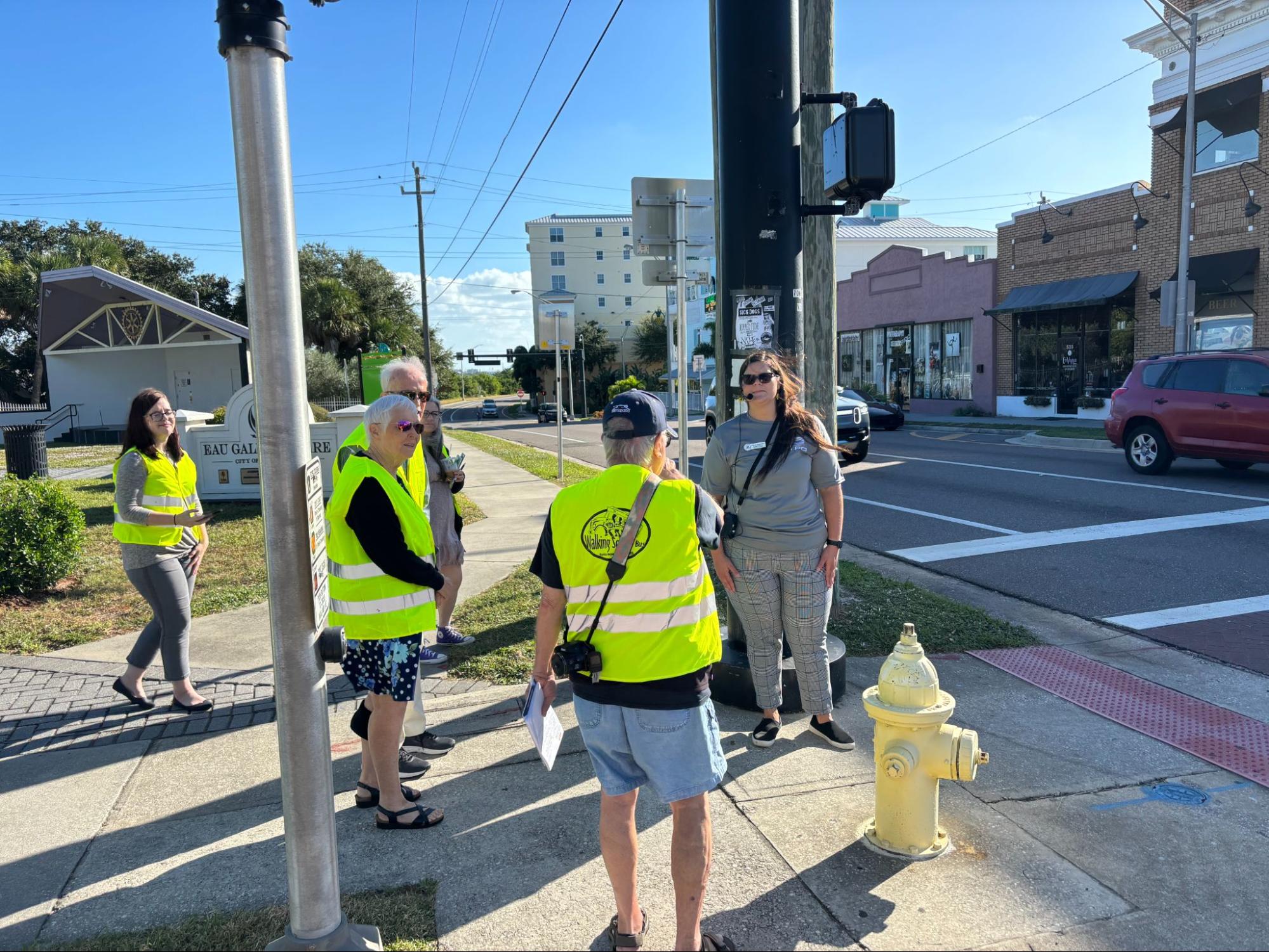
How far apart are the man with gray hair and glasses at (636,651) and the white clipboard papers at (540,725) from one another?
0.12m

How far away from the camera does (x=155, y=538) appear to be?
4.70 m

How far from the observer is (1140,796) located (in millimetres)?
3588

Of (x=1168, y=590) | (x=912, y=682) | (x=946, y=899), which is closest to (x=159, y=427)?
(x=912, y=682)

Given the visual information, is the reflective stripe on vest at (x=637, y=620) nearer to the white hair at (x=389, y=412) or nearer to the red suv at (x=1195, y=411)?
the white hair at (x=389, y=412)

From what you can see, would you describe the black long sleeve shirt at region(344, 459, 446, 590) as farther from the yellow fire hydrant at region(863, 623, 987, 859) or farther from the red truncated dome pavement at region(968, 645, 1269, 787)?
the red truncated dome pavement at region(968, 645, 1269, 787)

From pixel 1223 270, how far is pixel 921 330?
1310cm

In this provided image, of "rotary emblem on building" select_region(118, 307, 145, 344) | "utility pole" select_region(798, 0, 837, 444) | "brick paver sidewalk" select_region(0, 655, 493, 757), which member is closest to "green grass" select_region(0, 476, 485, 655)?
"brick paver sidewalk" select_region(0, 655, 493, 757)

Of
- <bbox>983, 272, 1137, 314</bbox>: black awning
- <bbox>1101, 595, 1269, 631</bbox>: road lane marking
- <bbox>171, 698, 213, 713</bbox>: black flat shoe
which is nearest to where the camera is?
<bbox>171, 698, 213, 713</bbox>: black flat shoe

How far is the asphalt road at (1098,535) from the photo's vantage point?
6.34 meters

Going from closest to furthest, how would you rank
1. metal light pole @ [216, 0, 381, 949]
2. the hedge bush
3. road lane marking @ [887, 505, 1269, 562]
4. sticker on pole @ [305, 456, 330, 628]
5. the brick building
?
metal light pole @ [216, 0, 381, 949] → sticker on pole @ [305, 456, 330, 628] → the hedge bush → road lane marking @ [887, 505, 1269, 562] → the brick building

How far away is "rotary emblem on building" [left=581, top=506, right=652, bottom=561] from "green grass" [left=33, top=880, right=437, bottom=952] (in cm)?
138

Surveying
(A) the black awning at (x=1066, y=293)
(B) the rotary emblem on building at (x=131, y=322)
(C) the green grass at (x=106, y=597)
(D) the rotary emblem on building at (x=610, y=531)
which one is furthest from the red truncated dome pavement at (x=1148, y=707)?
(B) the rotary emblem on building at (x=131, y=322)

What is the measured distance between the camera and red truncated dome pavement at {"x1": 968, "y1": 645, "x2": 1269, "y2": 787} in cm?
402

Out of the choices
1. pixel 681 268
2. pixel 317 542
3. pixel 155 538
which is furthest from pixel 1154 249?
pixel 317 542
